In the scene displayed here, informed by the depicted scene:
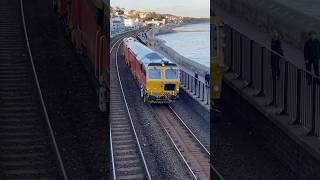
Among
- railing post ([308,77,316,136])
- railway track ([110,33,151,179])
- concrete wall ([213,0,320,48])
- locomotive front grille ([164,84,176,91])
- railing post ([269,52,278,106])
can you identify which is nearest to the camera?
railway track ([110,33,151,179])

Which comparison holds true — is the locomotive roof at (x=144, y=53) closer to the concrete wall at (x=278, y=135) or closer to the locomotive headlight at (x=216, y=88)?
the locomotive headlight at (x=216, y=88)

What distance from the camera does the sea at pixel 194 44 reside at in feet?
16.4

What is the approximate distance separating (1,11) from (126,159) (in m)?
14.3

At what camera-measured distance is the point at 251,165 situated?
7406mm

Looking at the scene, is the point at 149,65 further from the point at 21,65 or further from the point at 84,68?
the point at 21,65

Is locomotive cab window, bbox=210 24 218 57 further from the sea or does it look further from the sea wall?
the sea wall

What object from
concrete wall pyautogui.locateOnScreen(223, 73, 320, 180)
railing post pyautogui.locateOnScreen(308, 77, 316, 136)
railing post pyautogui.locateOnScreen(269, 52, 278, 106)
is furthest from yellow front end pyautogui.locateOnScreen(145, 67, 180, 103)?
railing post pyautogui.locateOnScreen(269, 52, 278, 106)

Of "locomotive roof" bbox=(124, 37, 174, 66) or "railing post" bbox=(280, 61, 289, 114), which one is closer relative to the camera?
"locomotive roof" bbox=(124, 37, 174, 66)

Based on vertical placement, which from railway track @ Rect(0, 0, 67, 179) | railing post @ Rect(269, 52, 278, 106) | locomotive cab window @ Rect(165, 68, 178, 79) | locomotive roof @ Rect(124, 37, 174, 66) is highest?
locomotive roof @ Rect(124, 37, 174, 66)

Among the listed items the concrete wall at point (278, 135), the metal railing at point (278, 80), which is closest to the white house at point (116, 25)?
the concrete wall at point (278, 135)

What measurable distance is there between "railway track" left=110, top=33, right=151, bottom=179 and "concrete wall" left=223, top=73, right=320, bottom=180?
5.22 feet

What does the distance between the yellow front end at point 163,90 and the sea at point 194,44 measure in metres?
0.31

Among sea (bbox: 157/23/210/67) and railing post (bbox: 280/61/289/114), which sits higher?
sea (bbox: 157/23/210/67)

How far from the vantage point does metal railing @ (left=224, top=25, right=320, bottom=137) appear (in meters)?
7.30
